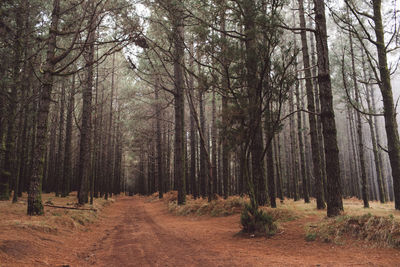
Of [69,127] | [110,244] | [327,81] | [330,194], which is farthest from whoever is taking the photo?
[69,127]

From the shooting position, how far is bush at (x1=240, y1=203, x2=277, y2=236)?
249 inches

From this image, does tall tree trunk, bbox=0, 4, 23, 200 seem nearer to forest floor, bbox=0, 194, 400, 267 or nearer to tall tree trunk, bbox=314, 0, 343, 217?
forest floor, bbox=0, 194, 400, 267

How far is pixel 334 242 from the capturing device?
4996mm

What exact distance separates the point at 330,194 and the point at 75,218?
7860 millimetres

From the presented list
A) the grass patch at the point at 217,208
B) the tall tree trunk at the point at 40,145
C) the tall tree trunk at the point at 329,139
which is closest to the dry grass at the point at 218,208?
the grass patch at the point at 217,208

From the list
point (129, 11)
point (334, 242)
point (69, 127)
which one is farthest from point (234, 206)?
point (69, 127)

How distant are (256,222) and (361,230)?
2.31 m

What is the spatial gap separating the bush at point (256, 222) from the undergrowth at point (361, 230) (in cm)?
93

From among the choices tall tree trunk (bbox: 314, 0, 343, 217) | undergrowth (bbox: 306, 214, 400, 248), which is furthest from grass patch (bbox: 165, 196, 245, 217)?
undergrowth (bbox: 306, 214, 400, 248)

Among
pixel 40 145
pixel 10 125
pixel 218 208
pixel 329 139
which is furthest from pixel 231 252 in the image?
pixel 10 125

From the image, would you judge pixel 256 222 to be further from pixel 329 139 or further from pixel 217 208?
pixel 217 208

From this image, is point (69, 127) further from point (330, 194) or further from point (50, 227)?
point (330, 194)

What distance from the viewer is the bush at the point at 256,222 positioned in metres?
6.32

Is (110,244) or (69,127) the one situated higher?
(69,127)
